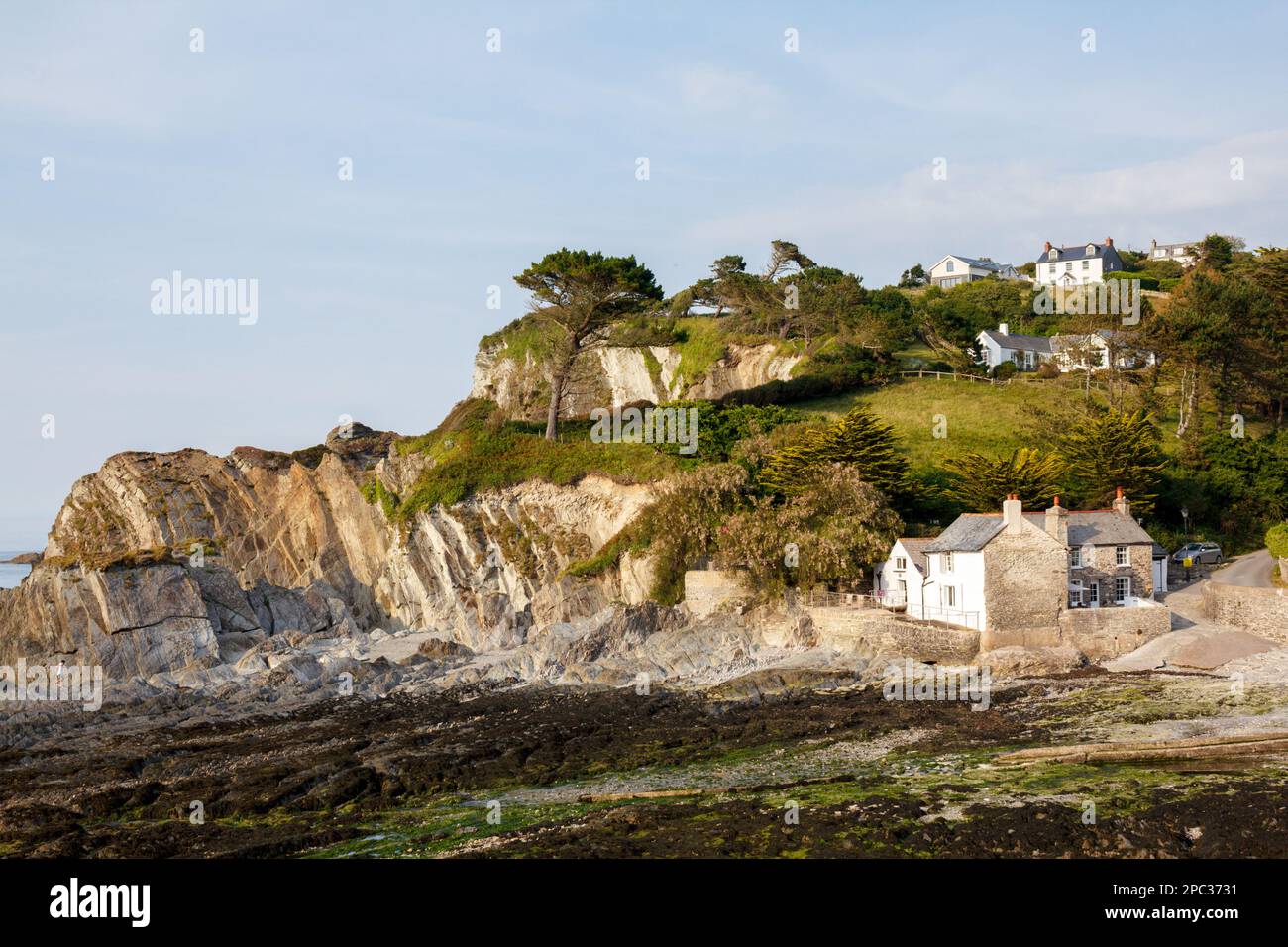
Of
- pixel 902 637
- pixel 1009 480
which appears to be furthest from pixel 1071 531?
pixel 902 637

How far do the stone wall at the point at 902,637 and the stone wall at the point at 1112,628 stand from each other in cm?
313

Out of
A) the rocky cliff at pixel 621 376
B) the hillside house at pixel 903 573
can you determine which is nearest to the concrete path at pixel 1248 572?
the hillside house at pixel 903 573

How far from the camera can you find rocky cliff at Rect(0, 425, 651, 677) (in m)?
45.1

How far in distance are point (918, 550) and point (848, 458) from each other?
18.4 ft

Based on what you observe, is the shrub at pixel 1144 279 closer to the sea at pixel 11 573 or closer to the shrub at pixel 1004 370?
the shrub at pixel 1004 370

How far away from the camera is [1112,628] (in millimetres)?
36125

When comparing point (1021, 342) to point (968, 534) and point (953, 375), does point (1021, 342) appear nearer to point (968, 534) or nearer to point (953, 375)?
point (953, 375)

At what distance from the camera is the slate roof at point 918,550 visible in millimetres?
39750

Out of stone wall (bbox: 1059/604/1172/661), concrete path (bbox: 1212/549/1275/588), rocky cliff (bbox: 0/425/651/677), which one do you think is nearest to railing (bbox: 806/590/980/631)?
stone wall (bbox: 1059/604/1172/661)

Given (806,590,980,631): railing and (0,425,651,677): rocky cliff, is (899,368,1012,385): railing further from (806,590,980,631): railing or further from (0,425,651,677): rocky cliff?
(806,590,980,631): railing

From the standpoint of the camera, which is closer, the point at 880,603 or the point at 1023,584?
the point at 1023,584
